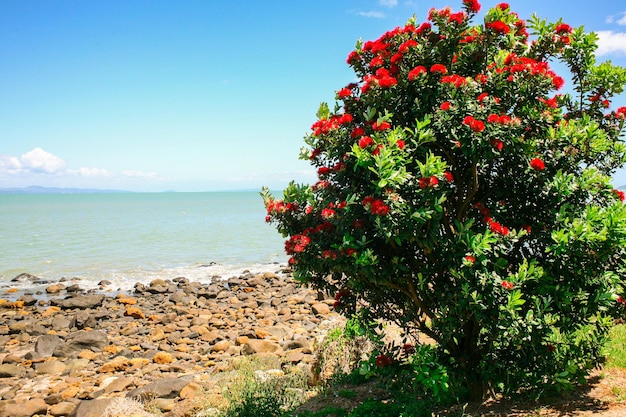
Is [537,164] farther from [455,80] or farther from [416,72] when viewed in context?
[416,72]

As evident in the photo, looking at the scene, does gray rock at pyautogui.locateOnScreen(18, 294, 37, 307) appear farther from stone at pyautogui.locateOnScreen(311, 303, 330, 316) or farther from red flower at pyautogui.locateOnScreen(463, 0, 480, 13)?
red flower at pyautogui.locateOnScreen(463, 0, 480, 13)

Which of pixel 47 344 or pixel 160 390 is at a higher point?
pixel 160 390

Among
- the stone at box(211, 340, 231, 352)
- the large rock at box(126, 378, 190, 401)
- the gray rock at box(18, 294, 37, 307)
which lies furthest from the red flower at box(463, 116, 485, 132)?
the gray rock at box(18, 294, 37, 307)

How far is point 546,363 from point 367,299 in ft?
7.67

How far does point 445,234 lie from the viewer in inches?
221

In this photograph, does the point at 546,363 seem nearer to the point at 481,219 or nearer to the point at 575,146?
the point at 481,219

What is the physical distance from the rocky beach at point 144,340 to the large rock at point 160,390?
2cm

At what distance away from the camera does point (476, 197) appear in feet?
20.2

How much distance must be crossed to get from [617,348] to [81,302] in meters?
19.4

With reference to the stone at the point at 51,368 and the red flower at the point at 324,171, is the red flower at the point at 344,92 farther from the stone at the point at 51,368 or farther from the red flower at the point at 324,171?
the stone at the point at 51,368

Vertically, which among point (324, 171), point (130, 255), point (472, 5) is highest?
point (472, 5)

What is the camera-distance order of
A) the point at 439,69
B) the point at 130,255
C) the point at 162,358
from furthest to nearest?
the point at 130,255
the point at 162,358
the point at 439,69

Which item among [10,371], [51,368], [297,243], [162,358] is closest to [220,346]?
[162,358]

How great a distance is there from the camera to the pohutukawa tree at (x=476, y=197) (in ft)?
16.2
